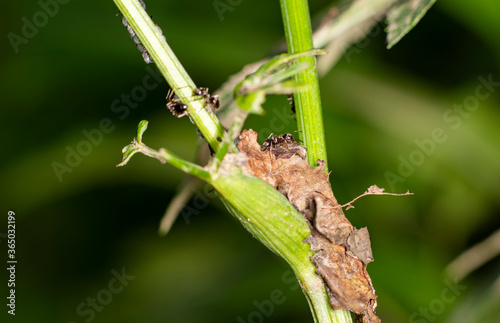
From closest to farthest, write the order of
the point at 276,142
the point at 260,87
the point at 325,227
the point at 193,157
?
the point at 260,87 < the point at 325,227 < the point at 276,142 < the point at 193,157

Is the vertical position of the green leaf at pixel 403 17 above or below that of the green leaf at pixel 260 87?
above

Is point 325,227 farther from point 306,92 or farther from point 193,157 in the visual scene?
point 193,157

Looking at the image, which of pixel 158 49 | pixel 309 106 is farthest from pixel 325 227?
pixel 158 49

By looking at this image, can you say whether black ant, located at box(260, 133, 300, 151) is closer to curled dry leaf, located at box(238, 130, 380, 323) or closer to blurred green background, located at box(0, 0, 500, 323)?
A: curled dry leaf, located at box(238, 130, 380, 323)

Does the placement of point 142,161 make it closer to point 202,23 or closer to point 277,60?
point 202,23

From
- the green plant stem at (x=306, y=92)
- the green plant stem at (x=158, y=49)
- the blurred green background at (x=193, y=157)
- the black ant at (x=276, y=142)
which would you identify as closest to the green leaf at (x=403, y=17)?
the green plant stem at (x=306, y=92)

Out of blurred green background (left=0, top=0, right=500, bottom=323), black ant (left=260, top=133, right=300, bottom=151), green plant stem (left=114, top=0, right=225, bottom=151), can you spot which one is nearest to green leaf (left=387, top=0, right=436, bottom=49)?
black ant (left=260, top=133, right=300, bottom=151)

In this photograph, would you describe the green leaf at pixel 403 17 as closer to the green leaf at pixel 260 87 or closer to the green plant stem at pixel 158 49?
the green leaf at pixel 260 87
